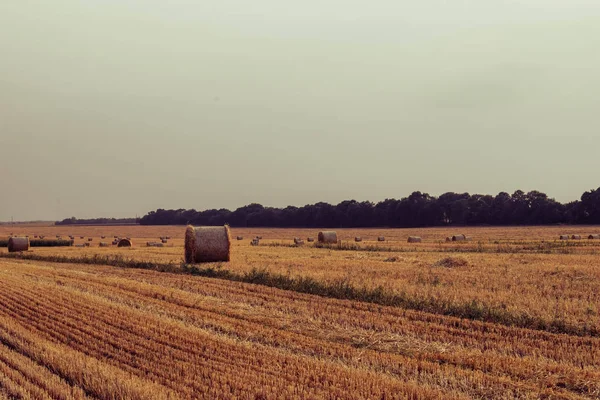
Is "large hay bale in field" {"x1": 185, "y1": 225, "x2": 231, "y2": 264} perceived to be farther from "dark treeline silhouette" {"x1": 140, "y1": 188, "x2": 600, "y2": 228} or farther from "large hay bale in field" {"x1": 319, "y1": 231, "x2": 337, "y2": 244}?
"dark treeline silhouette" {"x1": 140, "y1": 188, "x2": 600, "y2": 228}

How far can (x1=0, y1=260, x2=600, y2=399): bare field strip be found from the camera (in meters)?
6.54

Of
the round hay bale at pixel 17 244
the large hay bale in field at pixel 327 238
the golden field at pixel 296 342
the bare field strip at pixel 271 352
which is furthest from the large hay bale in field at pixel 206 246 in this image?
the round hay bale at pixel 17 244

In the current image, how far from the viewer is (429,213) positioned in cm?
9450

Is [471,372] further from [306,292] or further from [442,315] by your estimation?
[306,292]

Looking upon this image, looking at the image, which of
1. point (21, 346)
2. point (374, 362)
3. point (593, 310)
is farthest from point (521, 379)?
point (21, 346)

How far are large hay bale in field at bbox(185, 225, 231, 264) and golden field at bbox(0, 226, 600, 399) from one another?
837cm

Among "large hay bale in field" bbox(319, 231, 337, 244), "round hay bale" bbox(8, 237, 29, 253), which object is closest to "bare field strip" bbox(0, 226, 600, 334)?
"large hay bale in field" bbox(319, 231, 337, 244)

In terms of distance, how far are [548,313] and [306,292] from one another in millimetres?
6175

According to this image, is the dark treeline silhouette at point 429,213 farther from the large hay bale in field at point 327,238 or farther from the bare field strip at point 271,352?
the bare field strip at point 271,352

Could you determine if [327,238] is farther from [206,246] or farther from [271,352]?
[271,352]

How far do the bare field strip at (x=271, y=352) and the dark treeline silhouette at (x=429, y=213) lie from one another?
252ft

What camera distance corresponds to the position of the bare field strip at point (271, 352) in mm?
6539

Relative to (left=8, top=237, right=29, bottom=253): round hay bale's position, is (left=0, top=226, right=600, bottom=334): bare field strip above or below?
below

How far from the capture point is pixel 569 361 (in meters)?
7.75
